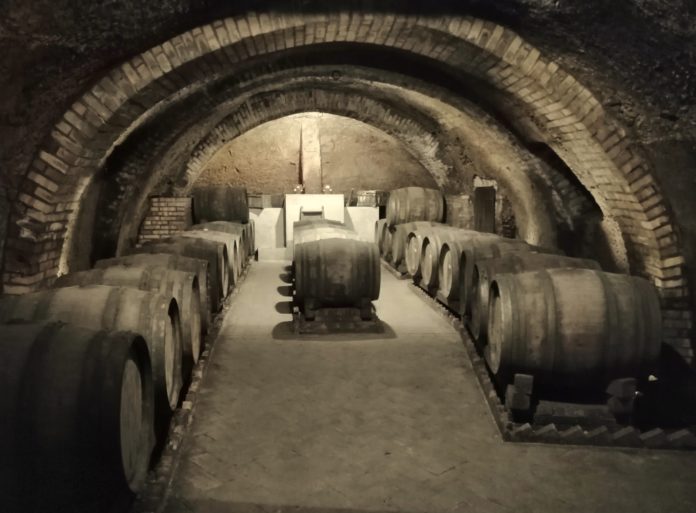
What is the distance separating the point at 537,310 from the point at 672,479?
1.17 metres

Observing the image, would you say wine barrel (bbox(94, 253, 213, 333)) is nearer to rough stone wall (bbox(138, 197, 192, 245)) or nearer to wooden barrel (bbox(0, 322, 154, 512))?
wooden barrel (bbox(0, 322, 154, 512))

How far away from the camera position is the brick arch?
447cm

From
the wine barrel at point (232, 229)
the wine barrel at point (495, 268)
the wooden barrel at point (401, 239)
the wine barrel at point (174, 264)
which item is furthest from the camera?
the wooden barrel at point (401, 239)

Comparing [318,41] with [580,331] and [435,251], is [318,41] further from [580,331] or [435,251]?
[580,331]

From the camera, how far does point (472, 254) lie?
582 cm

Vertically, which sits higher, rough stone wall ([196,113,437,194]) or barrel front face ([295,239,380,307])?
rough stone wall ([196,113,437,194])

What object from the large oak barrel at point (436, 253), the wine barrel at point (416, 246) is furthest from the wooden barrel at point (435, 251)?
the wine barrel at point (416, 246)

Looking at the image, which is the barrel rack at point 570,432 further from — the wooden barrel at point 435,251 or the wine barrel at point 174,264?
the wooden barrel at point 435,251

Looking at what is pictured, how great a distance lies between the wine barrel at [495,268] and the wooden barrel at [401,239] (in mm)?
3333

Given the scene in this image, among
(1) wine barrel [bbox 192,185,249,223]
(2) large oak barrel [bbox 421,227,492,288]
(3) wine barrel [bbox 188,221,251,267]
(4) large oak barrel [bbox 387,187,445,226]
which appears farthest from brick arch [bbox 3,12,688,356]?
(1) wine barrel [bbox 192,185,249,223]

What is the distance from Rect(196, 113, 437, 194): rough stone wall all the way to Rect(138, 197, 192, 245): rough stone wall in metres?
2.86

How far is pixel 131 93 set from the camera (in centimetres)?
455

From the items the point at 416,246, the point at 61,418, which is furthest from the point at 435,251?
the point at 61,418

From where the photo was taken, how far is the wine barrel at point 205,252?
Answer: 20.1 feet
